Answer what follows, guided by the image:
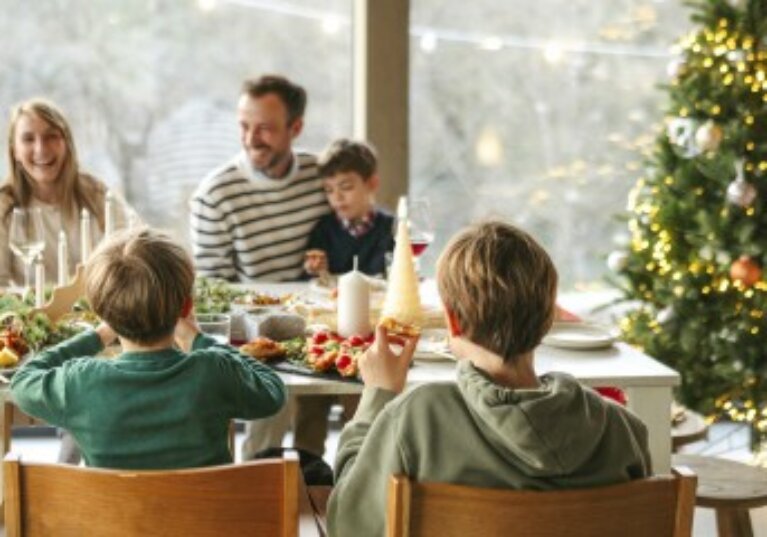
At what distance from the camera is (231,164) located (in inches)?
171

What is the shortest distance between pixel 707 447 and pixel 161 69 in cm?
244

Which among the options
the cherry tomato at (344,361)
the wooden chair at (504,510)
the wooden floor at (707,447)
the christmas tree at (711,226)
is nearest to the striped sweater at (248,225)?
the wooden floor at (707,447)

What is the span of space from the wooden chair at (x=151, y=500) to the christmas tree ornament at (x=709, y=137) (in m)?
2.76

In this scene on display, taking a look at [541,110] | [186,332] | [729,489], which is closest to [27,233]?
[186,332]

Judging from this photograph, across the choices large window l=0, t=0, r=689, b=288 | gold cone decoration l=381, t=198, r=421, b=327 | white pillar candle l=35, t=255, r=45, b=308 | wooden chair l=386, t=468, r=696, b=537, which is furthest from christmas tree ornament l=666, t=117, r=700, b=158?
wooden chair l=386, t=468, r=696, b=537

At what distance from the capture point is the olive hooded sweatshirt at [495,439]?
1901 millimetres

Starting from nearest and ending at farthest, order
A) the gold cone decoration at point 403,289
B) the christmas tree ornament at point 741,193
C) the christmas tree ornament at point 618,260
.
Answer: the gold cone decoration at point 403,289, the christmas tree ornament at point 741,193, the christmas tree ornament at point 618,260

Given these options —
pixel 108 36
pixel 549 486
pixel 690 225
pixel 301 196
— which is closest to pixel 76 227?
pixel 301 196

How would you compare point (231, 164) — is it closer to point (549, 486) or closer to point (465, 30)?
point (465, 30)

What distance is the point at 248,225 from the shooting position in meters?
4.29

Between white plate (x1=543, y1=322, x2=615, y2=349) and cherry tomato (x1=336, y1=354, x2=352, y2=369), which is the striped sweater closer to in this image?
white plate (x1=543, y1=322, x2=615, y2=349)

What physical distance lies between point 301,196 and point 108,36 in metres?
1.04

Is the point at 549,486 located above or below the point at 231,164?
below

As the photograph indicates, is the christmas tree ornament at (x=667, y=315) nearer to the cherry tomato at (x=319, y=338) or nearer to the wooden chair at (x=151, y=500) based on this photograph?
the cherry tomato at (x=319, y=338)
